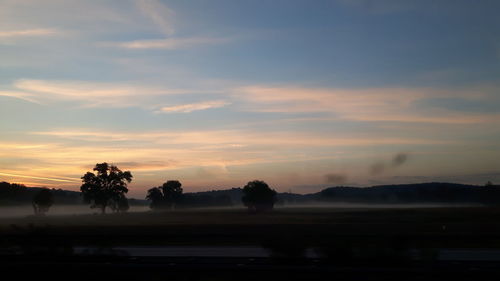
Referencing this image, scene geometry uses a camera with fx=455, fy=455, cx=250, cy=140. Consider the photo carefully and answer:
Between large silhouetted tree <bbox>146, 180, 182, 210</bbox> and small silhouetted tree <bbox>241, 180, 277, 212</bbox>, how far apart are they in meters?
30.3

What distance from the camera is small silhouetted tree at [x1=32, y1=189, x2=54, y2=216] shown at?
89250mm

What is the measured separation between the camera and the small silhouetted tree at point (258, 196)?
87.4 metres

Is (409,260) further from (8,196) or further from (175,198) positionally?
(175,198)

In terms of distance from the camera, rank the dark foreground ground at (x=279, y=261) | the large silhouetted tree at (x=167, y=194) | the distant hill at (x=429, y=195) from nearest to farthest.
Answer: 1. the dark foreground ground at (x=279, y=261)
2. the distant hill at (x=429, y=195)
3. the large silhouetted tree at (x=167, y=194)

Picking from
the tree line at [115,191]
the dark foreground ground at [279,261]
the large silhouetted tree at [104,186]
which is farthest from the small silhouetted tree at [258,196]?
the dark foreground ground at [279,261]

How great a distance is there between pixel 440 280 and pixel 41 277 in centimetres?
1191

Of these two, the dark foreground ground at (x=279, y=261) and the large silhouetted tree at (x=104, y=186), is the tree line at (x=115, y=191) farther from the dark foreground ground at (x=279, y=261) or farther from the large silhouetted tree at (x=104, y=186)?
the dark foreground ground at (x=279, y=261)

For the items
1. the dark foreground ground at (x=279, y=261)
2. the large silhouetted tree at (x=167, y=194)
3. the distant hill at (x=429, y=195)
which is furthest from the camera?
the large silhouetted tree at (x=167, y=194)

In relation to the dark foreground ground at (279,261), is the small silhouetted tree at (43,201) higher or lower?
higher

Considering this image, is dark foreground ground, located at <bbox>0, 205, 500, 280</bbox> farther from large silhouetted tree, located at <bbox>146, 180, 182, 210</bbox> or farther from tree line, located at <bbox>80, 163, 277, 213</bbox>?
large silhouetted tree, located at <bbox>146, 180, 182, 210</bbox>

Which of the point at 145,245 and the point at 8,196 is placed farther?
the point at 8,196

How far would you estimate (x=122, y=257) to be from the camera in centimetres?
1916

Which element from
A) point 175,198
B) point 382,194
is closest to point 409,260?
point 382,194

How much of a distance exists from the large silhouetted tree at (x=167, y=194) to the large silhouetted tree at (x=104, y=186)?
24713 millimetres
